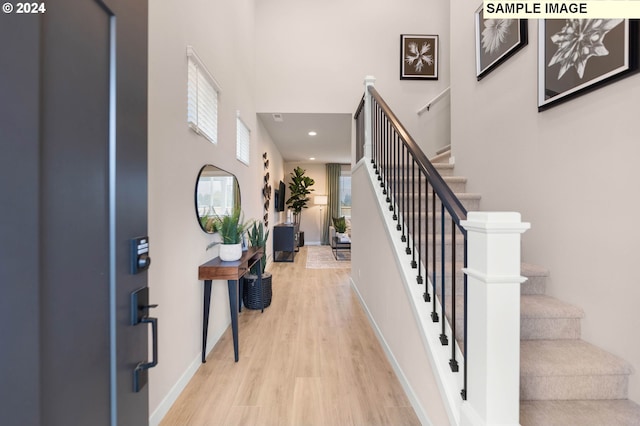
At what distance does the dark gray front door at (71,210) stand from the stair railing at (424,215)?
1222mm

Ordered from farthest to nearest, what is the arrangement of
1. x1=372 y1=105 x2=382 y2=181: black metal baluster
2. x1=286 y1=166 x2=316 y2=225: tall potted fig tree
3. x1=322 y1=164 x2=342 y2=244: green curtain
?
x1=322 y1=164 x2=342 y2=244: green curtain
x1=286 y1=166 x2=316 y2=225: tall potted fig tree
x1=372 y1=105 x2=382 y2=181: black metal baluster

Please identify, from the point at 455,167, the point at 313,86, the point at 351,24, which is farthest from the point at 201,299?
the point at 351,24

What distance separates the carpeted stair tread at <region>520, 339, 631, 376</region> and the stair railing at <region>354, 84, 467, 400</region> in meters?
0.31

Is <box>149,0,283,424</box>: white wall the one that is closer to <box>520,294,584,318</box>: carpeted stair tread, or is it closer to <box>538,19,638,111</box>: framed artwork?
<box>520,294,584,318</box>: carpeted stair tread

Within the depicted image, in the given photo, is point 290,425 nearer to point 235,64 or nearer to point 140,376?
point 140,376

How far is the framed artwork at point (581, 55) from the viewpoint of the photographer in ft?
4.65

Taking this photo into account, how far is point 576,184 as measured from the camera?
5.42 feet

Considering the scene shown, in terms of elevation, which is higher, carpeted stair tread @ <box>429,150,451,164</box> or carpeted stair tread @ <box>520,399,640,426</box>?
carpeted stair tread @ <box>429,150,451,164</box>

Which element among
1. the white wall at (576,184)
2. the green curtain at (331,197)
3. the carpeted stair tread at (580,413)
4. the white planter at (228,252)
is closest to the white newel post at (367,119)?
the white wall at (576,184)

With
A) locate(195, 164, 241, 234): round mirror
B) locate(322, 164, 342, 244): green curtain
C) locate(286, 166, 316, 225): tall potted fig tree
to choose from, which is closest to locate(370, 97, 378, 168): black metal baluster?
locate(195, 164, 241, 234): round mirror

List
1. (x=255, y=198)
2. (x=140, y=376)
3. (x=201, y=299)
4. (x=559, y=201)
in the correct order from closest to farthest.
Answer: (x=140, y=376)
(x=559, y=201)
(x=201, y=299)
(x=255, y=198)

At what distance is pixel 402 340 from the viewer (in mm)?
1917

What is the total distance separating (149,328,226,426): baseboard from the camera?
59.5 inches

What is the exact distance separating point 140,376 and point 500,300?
1232 mm
